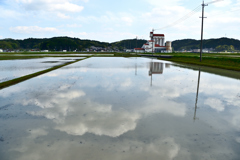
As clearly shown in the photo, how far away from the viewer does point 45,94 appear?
12.4 m

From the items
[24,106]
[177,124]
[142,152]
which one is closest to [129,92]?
[177,124]

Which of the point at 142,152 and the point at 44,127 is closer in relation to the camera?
the point at 142,152

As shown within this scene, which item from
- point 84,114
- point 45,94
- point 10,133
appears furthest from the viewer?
point 45,94

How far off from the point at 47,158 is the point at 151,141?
3.19 metres

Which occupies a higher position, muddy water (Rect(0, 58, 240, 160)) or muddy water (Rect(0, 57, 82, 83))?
muddy water (Rect(0, 57, 82, 83))

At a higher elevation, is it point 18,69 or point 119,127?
point 18,69

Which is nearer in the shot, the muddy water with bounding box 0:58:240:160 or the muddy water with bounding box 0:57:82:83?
the muddy water with bounding box 0:58:240:160

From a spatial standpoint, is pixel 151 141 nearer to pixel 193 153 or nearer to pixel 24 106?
pixel 193 153

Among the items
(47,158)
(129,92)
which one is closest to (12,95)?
(129,92)

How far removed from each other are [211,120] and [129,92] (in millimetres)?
6049

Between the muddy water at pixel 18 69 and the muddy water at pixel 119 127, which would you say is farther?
the muddy water at pixel 18 69

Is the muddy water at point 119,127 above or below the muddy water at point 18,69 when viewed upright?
below

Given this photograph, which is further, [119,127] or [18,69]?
[18,69]

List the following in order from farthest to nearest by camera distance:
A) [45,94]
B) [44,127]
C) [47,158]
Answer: [45,94]
[44,127]
[47,158]
